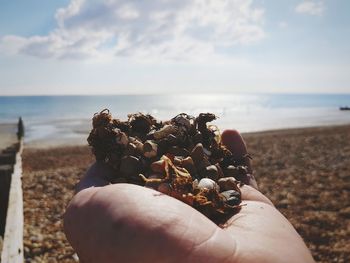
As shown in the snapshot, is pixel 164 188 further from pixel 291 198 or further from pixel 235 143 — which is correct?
pixel 291 198

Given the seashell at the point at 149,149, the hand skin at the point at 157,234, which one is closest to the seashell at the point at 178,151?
the seashell at the point at 149,149

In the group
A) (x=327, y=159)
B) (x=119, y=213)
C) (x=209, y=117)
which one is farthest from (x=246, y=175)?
(x=327, y=159)

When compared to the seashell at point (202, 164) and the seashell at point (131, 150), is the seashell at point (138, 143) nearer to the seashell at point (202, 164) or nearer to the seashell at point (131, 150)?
the seashell at point (131, 150)

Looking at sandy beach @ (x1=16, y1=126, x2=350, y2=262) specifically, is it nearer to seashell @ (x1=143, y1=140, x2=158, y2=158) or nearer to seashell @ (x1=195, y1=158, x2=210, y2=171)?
seashell @ (x1=143, y1=140, x2=158, y2=158)

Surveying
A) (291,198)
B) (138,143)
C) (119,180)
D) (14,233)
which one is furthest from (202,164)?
(291,198)

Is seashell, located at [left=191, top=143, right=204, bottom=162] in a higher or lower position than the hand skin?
higher

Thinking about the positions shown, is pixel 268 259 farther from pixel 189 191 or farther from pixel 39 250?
pixel 39 250

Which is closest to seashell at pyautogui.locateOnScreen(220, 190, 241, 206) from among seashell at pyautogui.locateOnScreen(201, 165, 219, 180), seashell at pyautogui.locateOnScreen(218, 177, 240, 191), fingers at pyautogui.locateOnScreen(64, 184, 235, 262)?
seashell at pyautogui.locateOnScreen(218, 177, 240, 191)
